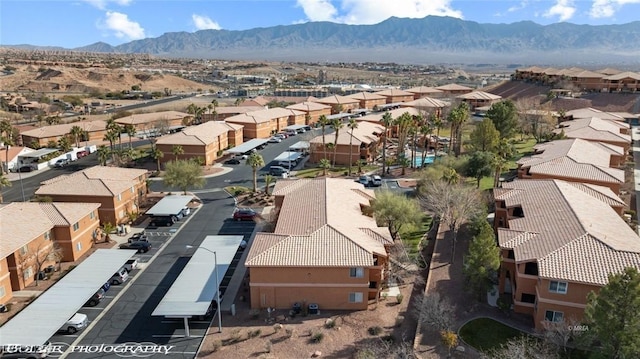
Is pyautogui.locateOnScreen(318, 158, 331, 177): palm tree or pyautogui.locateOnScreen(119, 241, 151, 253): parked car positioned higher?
pyautogui.locateOnScreen(318, 158, 331, 177): palm tree

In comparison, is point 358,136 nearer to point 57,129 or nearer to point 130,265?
point 130,265

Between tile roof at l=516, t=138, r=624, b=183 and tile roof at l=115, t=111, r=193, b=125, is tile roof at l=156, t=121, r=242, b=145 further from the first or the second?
tile roof at l=516, t=138, r=624, b=183

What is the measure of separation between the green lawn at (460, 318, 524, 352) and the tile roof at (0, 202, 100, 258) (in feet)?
124

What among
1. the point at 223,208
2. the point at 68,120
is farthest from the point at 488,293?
the point at 68,120

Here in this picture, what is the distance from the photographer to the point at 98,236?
52469mm

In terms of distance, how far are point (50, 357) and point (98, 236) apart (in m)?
21.4

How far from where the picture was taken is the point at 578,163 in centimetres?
6025

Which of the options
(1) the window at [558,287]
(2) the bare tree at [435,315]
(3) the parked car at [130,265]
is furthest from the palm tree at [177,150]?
(1) the window at [558,287]

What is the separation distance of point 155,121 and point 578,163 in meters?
90.9

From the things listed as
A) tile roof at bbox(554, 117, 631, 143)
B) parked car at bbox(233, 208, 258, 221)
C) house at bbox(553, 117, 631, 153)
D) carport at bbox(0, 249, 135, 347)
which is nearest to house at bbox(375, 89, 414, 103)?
house at bbox(553, 117, 631, 153)

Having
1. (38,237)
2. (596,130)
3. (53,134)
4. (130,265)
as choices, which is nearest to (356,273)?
(130,265)

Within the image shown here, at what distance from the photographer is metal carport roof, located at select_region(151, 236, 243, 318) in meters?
35.1

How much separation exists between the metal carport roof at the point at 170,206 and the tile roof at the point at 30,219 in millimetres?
7658

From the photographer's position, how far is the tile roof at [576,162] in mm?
56719
